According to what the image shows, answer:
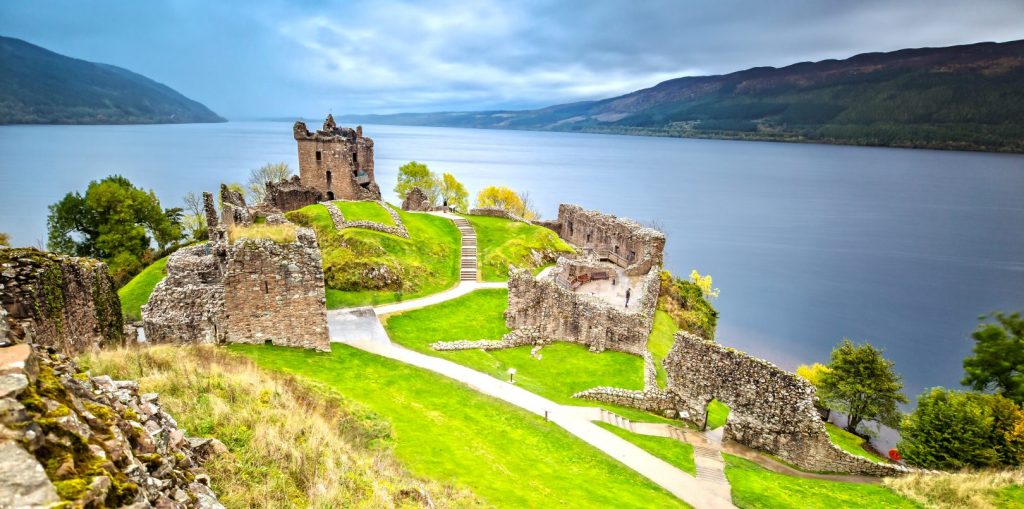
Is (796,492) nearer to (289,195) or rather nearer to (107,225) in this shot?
(289,195)

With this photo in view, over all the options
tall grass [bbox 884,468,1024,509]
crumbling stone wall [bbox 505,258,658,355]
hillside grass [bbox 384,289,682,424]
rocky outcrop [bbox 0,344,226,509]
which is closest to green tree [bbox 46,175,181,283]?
hillside grass [bbox 384,289,682,424]

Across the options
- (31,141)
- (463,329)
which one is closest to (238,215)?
(463,329)

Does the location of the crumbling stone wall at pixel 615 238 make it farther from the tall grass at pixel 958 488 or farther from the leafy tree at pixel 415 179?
the leafy tree at pixel 415 179

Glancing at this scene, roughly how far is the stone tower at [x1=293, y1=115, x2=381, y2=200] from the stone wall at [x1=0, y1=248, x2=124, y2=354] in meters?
34.2

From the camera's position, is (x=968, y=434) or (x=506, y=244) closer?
(x=968, y=434)

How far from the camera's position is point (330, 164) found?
4838 cm

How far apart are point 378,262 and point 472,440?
1929 centimetres

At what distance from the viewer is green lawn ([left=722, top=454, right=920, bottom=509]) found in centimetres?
1634

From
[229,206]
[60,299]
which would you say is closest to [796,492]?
[60,299]

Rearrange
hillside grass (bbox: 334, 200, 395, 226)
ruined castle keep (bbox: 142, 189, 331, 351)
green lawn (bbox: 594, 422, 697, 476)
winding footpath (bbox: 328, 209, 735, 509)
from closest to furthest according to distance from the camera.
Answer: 1. winding footpath (bbox: 328, 209, 735, 509)
2. green lawn (bbox: 594, 422, 697, 476)
3. ruined castle keep (bbox: 142, 189, 331, 351)
4. hillside grass (bbox: 334, 200, 395, 226)

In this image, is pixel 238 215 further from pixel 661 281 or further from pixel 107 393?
pixel 661 281

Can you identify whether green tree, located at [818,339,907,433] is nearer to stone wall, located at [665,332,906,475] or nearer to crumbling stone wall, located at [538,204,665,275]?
stone wall, located at [665,332,906,475]

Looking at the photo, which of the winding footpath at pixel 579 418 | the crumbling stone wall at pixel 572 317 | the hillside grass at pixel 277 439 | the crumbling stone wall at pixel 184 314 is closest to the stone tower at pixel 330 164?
the winding footpath at pixel 579 418

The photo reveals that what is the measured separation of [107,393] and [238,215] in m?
26.9
